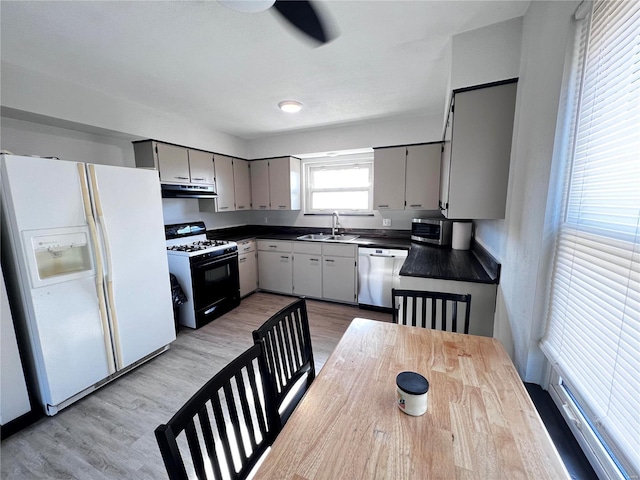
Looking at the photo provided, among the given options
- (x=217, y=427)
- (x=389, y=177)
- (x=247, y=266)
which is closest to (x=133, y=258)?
(x=247, y=266)

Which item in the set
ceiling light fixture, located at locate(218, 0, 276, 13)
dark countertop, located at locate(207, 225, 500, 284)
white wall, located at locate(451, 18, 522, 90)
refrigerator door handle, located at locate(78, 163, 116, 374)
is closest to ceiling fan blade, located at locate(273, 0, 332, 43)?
ceiling light fixture, located at locate(218, 0, 276, 13)

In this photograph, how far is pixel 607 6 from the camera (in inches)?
33.7

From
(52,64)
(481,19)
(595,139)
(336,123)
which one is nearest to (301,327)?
(595,139)

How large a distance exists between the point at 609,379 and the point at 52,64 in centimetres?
349

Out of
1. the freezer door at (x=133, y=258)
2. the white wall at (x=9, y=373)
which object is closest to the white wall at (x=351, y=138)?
the freezer door at (x=133, y=258)

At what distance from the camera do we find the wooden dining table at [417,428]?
651mm

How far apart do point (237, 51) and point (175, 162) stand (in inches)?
68.5

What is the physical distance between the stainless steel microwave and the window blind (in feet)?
6.41

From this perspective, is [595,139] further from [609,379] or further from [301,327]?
[301,327]

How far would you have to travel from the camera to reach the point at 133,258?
2.16 m

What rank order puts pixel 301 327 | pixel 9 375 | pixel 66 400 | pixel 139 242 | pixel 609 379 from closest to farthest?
pixel 609 379, pixel 301 327, pixel 9 375, pixel 66 400, pixel 139 242

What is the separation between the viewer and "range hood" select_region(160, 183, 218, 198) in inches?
114

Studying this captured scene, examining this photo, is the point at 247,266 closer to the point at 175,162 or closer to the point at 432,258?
the point at 175,162

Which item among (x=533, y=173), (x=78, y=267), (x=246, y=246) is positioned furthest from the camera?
(x=246, y=246)
